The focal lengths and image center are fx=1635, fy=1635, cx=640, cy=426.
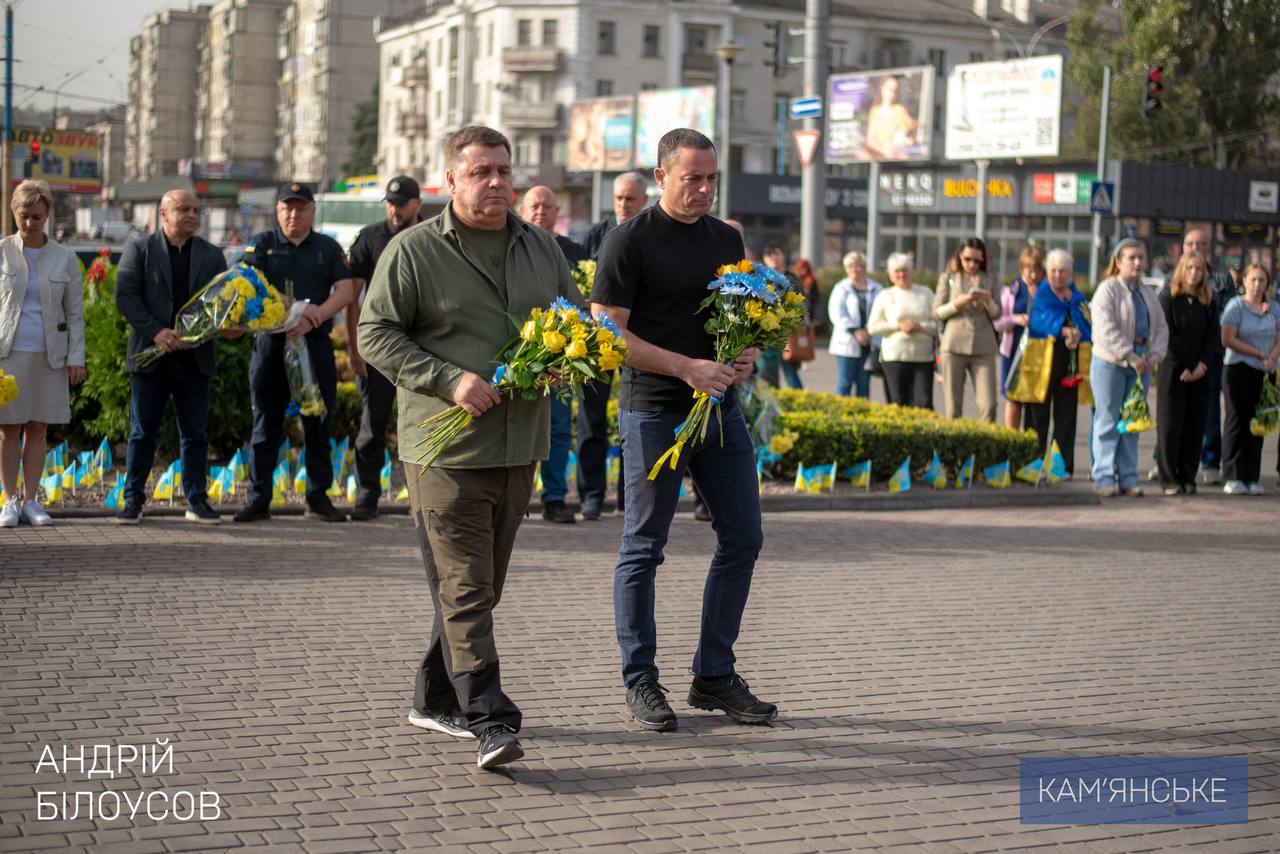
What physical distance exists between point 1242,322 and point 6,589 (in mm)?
10086

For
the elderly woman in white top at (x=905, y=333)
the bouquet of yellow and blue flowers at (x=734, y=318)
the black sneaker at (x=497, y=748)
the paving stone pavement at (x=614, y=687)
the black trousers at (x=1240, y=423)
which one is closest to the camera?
the paving stone pavement at (x=614, y=687)

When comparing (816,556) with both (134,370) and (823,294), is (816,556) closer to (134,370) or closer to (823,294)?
(134,370)

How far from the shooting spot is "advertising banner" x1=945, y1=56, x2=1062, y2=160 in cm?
4256

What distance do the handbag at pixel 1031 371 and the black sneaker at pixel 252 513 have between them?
6835 millimetres

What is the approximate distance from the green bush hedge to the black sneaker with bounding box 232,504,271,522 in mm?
Answer: 4060

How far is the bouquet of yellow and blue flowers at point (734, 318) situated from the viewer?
605 cm

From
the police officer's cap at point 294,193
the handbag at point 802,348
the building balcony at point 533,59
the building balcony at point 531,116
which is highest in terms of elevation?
the building balcony at point 533,59

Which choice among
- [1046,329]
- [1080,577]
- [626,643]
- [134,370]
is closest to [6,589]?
[134,370]

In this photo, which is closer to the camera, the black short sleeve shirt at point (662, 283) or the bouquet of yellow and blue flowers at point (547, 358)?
the bouquet of yellow and blue flowers at point (547, 358)

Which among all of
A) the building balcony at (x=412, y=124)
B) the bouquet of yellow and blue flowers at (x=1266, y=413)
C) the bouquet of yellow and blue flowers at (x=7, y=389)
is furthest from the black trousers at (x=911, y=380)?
the building balcony at (x=412, y=124)

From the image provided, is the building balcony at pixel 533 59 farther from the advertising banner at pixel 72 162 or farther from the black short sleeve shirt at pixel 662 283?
the black short sleeve shirt at pixel 662 283

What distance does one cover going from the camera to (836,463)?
12.7 metres

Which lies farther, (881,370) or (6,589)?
(881,370)

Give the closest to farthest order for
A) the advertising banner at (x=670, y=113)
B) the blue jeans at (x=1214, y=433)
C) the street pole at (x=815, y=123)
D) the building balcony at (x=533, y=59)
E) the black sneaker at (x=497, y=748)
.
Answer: the black sneaker at (x=497, y=748)
the blue jeans at (x=1214, y=433)
the street pole at (x=815, y=123)
the advertising banner at (x=670, y=113)
the building balcony at (x=533, y=59)
